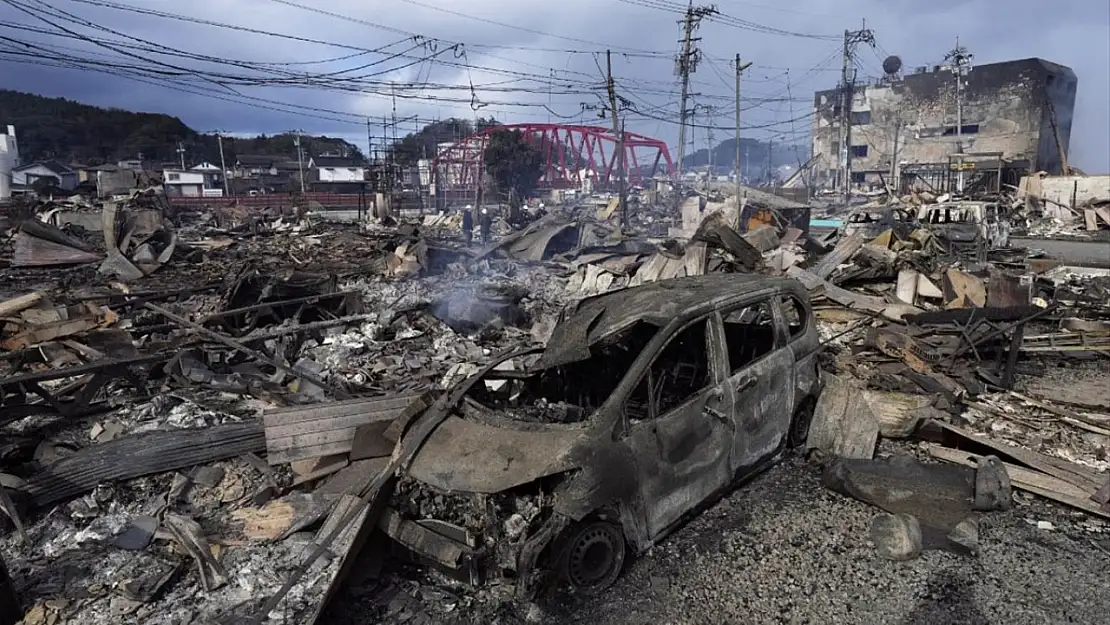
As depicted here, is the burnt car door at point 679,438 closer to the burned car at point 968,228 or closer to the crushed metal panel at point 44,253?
the burned car at point 968,228

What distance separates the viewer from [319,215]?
31.5 metres

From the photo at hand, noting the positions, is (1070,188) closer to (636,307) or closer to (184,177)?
(636,307)

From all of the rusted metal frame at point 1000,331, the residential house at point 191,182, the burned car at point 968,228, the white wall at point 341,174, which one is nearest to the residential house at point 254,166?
the residential house at point 191,182

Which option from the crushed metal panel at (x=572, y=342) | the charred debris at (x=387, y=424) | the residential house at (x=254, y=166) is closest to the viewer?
the charred debris at (x=387, y=424)

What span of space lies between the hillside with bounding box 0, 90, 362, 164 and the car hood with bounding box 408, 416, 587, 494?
75486mm

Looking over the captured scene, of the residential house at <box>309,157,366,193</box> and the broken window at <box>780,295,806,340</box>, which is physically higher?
the residential house at <box>309,157,366,193</box>

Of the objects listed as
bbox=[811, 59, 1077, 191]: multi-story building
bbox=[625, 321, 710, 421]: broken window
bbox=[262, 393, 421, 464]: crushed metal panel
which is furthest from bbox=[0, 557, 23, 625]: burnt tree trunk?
bbox=[811, 59, 1077, 191]: multi-story building

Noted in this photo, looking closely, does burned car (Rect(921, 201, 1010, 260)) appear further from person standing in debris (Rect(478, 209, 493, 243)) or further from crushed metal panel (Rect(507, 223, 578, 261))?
person standing in debris (Rect(478, 209, 493, 243))

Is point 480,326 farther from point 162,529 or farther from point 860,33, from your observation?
point 860,33

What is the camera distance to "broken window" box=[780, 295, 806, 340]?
5.16 metres

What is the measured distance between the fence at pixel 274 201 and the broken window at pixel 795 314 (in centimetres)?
3082

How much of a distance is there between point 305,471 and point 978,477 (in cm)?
497

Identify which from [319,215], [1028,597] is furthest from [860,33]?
[1028,597]

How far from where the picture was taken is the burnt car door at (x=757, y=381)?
4285 mm
